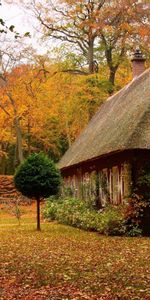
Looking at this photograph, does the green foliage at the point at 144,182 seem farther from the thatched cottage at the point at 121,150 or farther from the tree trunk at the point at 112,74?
the tree trunk at the point at 112,74

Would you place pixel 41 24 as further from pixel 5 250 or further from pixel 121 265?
pixel 121 265

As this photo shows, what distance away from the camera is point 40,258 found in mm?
12547

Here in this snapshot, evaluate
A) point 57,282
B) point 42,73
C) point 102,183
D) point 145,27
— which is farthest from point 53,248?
point 42,73

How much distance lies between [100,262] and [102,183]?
34.8ft

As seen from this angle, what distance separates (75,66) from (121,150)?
74.0 ft

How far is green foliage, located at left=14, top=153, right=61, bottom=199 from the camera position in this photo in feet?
67.4

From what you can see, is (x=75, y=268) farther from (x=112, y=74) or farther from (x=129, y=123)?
(x=112, y=74)

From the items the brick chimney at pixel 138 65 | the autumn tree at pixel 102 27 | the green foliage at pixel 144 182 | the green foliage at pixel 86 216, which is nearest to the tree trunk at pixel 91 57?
the autumn tree at pixel 102 27

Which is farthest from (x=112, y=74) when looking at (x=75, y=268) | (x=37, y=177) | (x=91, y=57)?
(x=75, y=268)

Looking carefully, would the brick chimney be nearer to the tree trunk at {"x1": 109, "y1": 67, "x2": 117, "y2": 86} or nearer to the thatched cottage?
the thatched cottage

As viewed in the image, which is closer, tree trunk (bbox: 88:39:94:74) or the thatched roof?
the thatched roof

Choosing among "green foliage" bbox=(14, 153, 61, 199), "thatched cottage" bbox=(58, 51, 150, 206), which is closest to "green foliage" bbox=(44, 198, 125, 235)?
"thatched cottage" bbox=(58, 51, 150, 206)

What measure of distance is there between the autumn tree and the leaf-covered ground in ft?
69.4

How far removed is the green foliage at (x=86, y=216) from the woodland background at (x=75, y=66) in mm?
11327
